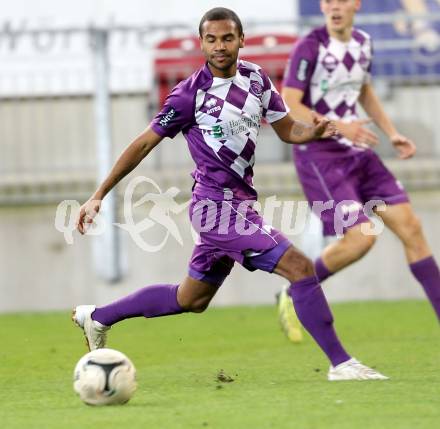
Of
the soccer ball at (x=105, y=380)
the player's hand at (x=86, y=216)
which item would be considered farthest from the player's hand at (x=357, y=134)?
the soccer ball at (x=105, y=380)

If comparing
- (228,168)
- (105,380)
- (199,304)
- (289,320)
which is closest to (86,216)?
(228,168)

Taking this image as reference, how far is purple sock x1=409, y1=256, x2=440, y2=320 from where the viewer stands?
8914 mm

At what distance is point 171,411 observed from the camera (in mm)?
6301

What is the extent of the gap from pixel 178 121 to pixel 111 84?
688cm

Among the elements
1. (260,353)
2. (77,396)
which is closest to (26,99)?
(260,353)

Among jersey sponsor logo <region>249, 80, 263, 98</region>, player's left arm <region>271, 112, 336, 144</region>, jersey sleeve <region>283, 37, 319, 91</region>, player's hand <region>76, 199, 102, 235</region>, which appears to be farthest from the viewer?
jersey sleeve <region>283, 37, 319, 91</region>

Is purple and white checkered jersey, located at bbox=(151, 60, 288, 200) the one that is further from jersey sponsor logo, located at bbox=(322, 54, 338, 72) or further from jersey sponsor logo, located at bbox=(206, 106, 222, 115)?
jersey sponsor logo, located at bbox=(322, 54, 338, 72)

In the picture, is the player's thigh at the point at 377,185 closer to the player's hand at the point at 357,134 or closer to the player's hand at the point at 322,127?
the player's hand at the point at 357,134

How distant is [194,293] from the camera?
7.76m

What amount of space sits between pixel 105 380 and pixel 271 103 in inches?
79.0

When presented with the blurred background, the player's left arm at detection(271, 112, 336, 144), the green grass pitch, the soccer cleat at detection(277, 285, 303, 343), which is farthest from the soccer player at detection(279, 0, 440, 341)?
the blurred background

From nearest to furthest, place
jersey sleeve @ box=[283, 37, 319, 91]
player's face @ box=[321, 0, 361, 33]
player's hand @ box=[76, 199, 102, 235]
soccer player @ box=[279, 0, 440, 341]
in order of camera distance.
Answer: player's hand @ box=[76, 199, 102, 235], soccer player @ box=[279, 0, 440, 341], jersey sleeve @ box=[283, 37, 319, 91], player's face @ box=[321, 0, 361, 33]

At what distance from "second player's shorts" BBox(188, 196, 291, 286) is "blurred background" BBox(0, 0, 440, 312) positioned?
6.21 m

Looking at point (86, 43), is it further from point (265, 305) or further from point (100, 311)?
point (100, 311)
